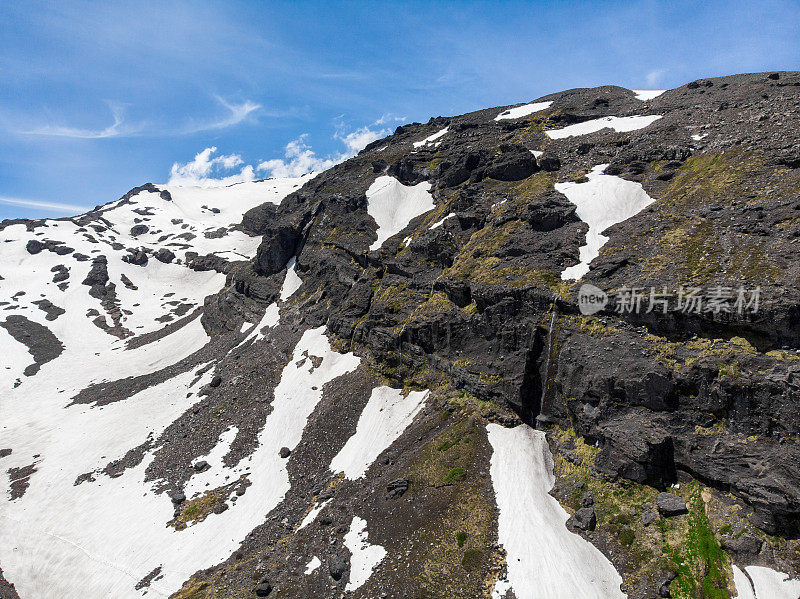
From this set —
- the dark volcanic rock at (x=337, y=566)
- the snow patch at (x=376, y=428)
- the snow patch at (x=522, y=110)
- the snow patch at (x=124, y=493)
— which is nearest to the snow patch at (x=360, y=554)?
the dark volcanic rock at (x=337, y=566)

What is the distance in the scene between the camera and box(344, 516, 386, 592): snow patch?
23219 millimetres

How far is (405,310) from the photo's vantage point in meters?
46.4

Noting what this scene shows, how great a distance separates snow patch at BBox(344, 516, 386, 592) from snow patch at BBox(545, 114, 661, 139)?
6430cm

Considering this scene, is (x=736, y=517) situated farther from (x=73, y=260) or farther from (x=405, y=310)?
(x=73, y=260)

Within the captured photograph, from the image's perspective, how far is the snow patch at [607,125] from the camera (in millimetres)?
57688

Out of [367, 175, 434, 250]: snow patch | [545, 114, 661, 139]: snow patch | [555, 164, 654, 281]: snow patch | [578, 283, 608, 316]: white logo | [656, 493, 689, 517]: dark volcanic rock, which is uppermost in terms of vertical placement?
[545, 114, 661, 139]: snow patch

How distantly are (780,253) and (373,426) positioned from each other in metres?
34.4

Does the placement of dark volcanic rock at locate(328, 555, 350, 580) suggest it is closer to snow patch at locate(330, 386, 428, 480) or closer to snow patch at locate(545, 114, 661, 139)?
snow patch at locate(330, 386, 428, 480)

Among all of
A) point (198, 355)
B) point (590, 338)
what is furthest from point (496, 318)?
point (198, 355)

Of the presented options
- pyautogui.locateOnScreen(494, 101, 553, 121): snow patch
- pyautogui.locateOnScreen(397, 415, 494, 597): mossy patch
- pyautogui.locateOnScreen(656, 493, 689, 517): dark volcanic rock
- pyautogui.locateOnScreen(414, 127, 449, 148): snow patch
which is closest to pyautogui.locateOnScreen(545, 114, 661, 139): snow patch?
pyautogui.locateOnScreen(494, 101, 553, 121): snow patch

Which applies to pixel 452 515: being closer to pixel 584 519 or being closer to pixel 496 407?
pixel 584 519

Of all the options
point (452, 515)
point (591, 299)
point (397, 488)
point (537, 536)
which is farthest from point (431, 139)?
point (537, 536)

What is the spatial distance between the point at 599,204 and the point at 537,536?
33606 millimetres

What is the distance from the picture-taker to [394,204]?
241 ft
